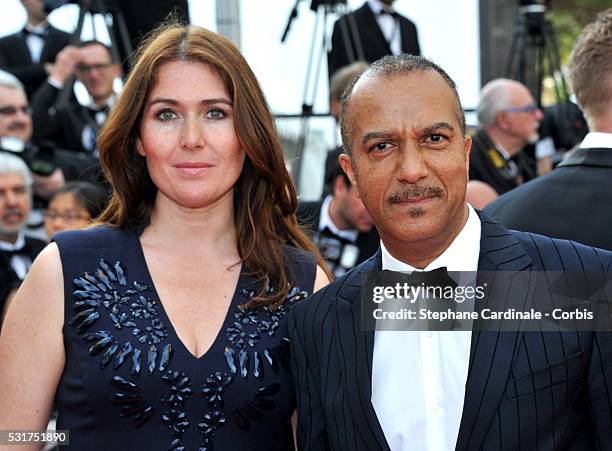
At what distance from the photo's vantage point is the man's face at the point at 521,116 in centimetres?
572

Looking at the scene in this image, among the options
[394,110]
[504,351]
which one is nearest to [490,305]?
[504,351]

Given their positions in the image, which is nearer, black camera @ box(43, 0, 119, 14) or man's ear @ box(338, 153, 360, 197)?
man's ear @ box(338, 153, 360, 197)

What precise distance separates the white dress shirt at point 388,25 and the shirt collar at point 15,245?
2.59 m

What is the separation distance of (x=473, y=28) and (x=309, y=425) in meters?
5.34

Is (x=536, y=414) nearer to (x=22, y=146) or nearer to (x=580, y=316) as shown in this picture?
(x=580, y=316)

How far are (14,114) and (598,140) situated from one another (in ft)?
11.1

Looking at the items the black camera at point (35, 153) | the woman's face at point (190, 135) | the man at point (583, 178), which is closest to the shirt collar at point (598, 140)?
the man at point (583, 178)

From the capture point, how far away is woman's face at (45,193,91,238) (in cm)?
482

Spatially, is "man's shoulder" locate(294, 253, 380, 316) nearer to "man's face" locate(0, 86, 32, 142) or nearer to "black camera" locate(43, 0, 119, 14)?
"man's face" locate(0, 86, 32, 142)

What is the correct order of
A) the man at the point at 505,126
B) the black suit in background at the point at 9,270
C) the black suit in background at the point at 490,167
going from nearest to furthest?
the black suit in background at the point at 9,270, the black suit in background at the point at 490,167, the man at the point at 505,126

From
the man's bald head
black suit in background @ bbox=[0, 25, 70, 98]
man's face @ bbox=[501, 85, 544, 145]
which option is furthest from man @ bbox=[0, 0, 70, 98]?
the man's bald head

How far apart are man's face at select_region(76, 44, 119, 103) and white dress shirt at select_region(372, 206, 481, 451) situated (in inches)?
139

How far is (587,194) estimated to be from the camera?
2.70 m

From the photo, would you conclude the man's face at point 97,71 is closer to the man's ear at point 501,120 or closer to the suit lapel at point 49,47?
the suit lapel at point 49,47
